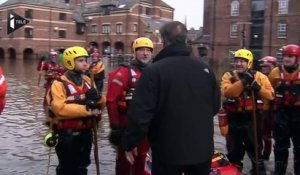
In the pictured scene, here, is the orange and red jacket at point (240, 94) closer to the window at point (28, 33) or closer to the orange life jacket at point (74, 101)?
the orange life jacket at point (74, 101)

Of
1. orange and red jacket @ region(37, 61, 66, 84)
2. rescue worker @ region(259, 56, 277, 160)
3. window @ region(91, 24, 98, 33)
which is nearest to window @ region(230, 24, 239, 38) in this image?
window @ region(91, 24, 98, 33)

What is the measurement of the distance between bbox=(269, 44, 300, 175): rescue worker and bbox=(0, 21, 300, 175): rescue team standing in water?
0.05 ft

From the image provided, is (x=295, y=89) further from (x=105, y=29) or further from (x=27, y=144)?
(x=105, y=29)

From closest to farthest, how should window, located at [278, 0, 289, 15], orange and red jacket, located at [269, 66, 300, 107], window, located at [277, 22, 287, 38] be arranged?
orange and red jacket, located at [269, 66, 300, 107]
window, located at [278, 0, 289, 15]
window, located at [277, 22, 287, 38]

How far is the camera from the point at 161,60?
339cm

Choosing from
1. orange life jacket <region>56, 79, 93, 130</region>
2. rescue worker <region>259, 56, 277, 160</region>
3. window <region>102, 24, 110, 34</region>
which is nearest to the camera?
orange life jacket <region>56, 79, 93, 130</region>

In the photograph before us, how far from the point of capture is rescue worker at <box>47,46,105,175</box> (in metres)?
4.71

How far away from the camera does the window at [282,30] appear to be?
39.5 m

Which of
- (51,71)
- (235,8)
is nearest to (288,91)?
(51,71)

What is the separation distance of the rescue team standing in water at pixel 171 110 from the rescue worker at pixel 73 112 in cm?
1

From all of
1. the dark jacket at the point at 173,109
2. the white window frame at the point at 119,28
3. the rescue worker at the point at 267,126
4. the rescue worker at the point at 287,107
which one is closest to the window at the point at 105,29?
the white window frame at the point at 119,28

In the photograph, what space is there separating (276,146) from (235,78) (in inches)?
52.6

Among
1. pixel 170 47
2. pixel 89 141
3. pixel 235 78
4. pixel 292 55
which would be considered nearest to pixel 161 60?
pixel 170 47

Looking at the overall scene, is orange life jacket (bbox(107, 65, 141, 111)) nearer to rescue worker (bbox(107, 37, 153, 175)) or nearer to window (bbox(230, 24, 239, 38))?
rescue worker (bbox(107, 37, 153, 175))
